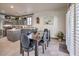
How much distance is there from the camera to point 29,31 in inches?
94.7

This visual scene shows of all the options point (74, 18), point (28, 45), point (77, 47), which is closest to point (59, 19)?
point (74, 18)

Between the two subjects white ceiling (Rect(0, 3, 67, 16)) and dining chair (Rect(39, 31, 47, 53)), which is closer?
white ceiling (Rect(0, 3, 67, 16))

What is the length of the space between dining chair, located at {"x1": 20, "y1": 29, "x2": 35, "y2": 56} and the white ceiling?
1.34ft

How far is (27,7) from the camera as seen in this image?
234 cm

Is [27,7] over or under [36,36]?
over

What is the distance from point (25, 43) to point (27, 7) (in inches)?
29.2

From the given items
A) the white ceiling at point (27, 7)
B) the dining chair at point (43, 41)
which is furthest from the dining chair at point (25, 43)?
the white ceiling at point (27, 7)

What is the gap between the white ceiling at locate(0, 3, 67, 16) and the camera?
7.44ft

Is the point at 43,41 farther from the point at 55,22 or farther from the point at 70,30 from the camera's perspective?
the point at 70,30

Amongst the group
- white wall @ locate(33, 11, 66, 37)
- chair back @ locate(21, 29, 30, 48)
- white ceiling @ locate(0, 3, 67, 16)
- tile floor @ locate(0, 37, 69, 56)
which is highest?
white ceiling @ locate(0, 3, 67, 16)

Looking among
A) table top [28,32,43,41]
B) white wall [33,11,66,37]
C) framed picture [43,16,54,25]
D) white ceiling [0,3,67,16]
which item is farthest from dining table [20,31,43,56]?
white ceiling [0,3,67,16]

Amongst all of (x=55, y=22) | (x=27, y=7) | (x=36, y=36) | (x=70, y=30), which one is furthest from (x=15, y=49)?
(x=70, y=30)

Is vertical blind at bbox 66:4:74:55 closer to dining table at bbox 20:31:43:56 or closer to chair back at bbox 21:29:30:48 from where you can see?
dining table at bbox 20:31:43:56

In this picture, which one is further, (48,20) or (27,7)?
(48,20)
